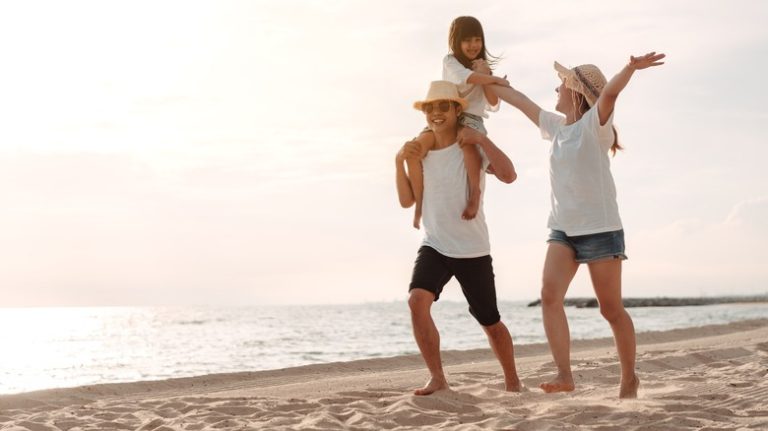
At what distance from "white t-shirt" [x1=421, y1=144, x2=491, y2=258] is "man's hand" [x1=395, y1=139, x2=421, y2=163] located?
0.11 m

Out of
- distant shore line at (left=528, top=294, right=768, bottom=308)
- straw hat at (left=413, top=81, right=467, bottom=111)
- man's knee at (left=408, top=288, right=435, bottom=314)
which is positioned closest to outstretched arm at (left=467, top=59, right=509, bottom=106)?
straw hat at (left=413, top=81, right=467, bottom=111)

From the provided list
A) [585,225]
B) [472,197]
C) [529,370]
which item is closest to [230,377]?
[529,370]

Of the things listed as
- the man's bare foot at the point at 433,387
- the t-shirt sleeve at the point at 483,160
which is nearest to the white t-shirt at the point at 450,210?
the t-shirt sleeve at the point at 483,160

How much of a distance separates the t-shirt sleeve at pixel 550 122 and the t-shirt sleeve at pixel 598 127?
0.27 metres

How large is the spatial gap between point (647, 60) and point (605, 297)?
1487 mm

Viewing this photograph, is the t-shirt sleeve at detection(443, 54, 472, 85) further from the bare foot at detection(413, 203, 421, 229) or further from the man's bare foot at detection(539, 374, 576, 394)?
the man's bare foot at detection(539, 374, 576, 394)

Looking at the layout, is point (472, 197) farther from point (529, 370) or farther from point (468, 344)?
point (468, 344)

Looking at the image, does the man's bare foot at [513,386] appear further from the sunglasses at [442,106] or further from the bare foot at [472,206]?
the sunglasses at [442,106]

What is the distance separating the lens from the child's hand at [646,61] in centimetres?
477

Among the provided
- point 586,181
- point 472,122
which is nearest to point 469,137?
point 472,122

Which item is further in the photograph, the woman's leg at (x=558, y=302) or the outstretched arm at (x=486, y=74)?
the outstretched arm at (x=486, y=74)

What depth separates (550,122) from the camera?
17.5 ft

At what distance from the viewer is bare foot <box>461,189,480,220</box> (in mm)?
5477

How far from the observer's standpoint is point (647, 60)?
4773 mm
